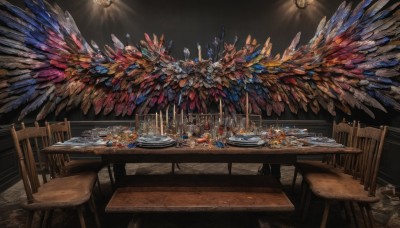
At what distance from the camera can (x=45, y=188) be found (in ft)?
6.51

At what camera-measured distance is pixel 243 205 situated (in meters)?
1.87

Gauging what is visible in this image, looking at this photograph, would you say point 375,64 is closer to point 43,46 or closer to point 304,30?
point 304,30

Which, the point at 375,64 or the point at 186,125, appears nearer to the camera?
the point at 186,125

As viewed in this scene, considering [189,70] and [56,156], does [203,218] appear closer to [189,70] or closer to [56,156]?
[56,156]

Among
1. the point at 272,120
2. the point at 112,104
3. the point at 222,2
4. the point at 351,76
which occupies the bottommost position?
the point at 272,120

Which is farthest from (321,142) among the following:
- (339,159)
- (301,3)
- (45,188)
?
(301,3)

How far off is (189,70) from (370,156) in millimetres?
2550

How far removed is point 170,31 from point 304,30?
6.59 feet

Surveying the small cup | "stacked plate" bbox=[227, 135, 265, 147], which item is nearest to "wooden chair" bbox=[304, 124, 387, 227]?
Answer: "stacked plate" bbox=[227, 135, 265, 147]

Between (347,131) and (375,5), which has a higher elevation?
(375,5)

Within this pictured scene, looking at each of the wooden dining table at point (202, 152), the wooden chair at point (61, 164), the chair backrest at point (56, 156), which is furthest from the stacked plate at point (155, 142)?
the chair backrest at point (56, 156)

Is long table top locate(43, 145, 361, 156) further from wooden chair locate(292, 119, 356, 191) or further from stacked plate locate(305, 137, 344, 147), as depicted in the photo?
wooden chair locate(292, 119, 356, 191)

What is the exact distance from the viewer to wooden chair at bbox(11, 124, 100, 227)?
1.73m

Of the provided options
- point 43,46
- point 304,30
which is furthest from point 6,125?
point 304,30
